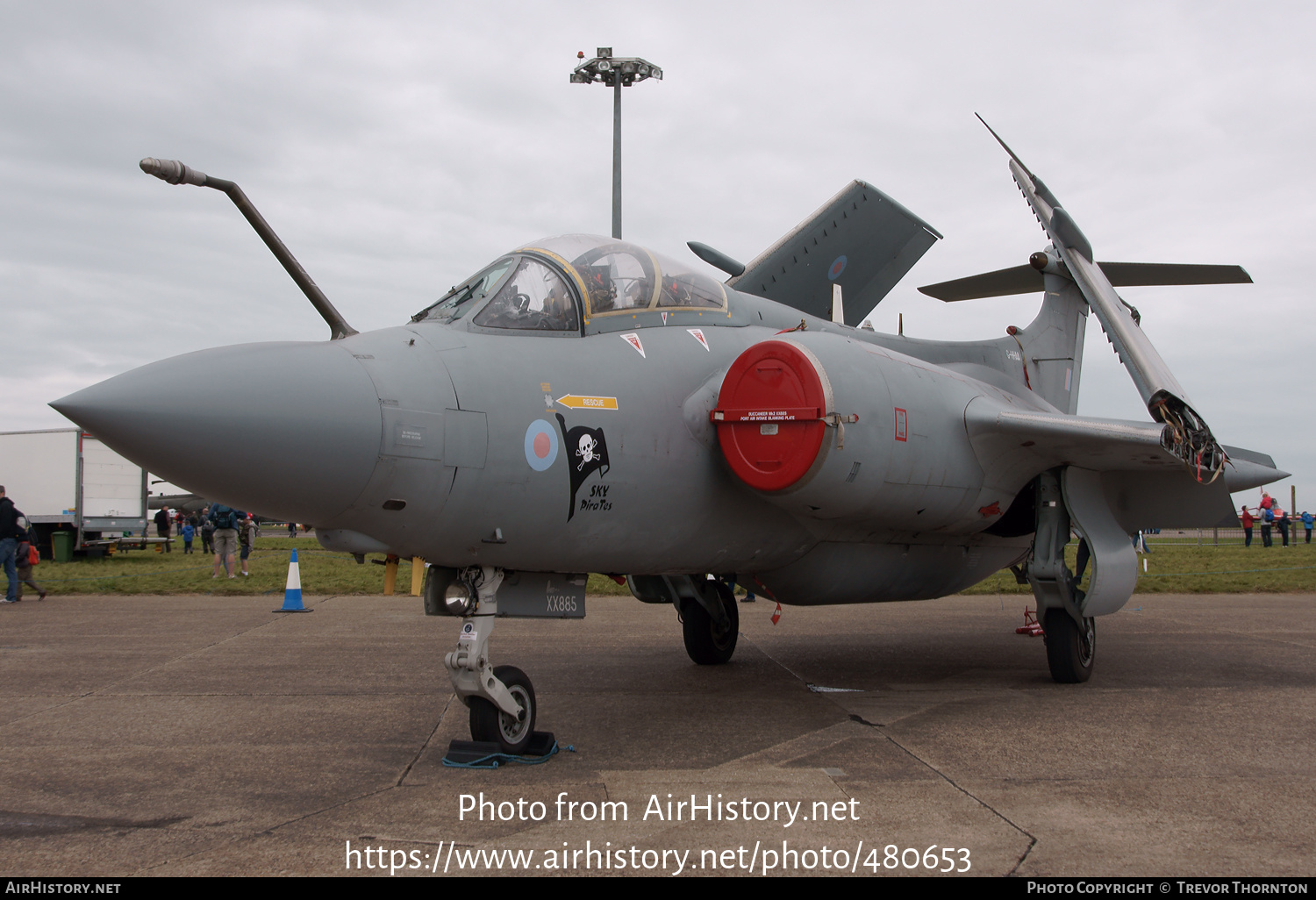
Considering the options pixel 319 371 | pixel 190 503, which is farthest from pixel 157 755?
pixel 190 503

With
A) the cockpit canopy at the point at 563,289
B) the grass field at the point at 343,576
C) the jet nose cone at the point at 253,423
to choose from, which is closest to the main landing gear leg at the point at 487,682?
the jet nose cone at the point at 253,423

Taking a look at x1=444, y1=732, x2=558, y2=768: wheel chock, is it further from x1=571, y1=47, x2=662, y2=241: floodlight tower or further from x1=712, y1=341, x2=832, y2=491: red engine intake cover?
x1=571, y1=47, x2=662, y2=241: floodlight tower

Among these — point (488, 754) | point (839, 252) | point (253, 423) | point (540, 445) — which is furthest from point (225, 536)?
point (253, 423)

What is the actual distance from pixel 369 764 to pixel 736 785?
2035mm

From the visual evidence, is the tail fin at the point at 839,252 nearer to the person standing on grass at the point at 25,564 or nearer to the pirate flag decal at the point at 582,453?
the pirate flag decal at the point at 582,453

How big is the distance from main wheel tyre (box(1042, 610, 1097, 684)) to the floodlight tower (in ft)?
33.3

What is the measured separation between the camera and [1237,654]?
30.3 ft

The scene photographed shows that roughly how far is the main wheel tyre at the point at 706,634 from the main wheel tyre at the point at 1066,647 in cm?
277

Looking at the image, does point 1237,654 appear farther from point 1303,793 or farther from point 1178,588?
point 1178,588

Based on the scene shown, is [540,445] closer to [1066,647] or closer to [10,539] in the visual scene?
[1066,647]

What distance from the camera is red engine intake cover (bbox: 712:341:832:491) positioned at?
5457mm

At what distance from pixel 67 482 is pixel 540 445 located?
22994 mm

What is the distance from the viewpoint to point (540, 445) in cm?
489

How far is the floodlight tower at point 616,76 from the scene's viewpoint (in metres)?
15.5
